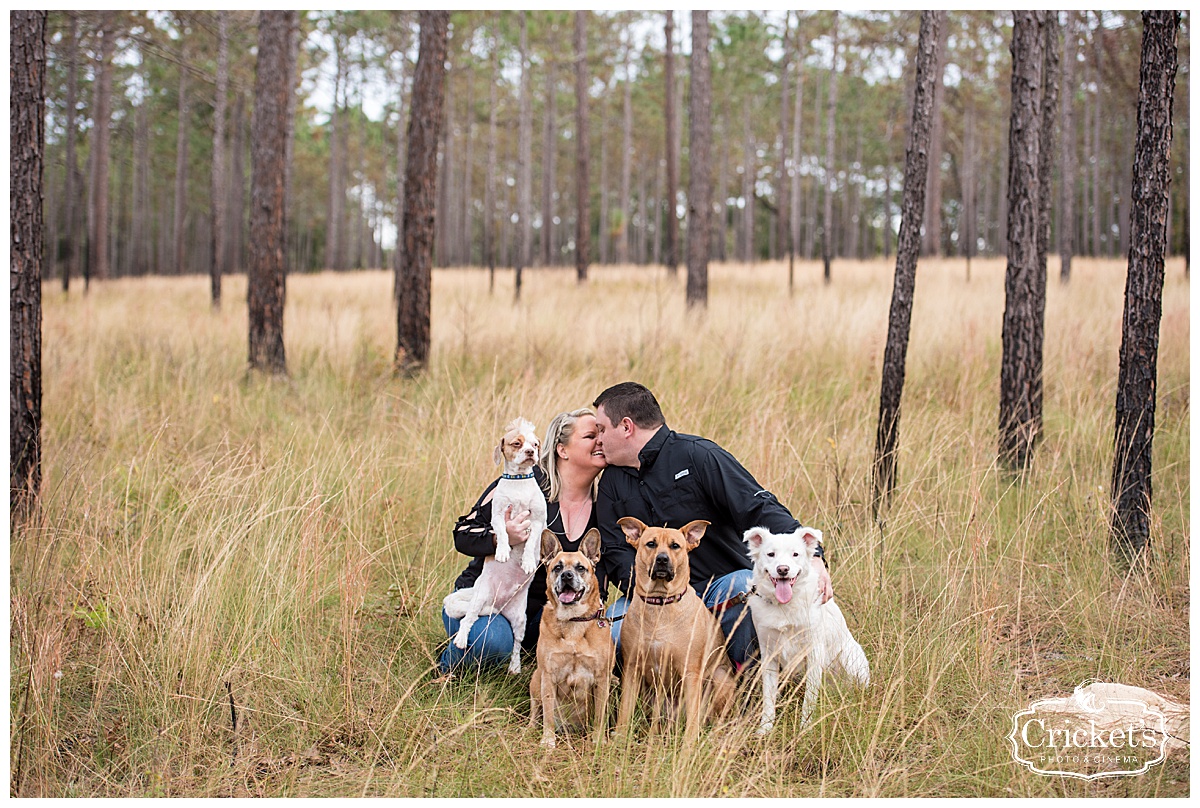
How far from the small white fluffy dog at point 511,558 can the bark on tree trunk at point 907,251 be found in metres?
2.52

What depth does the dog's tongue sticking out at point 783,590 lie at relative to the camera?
328cm

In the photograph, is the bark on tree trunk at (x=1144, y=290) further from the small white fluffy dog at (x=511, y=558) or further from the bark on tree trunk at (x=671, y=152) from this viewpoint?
the bark on tree trunk at (x=671, y=152)

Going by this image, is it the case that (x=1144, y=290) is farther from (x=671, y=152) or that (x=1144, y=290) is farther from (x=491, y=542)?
(x=671, y=152)

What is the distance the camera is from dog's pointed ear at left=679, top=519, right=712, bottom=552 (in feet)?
11.2

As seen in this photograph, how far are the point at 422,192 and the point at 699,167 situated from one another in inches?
216

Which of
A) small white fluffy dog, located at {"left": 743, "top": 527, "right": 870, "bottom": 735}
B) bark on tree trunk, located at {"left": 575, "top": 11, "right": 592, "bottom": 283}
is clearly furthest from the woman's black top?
bark on tree trunk, located at {"left": 575, "top": 11, "right": 592, "bottom": 283}

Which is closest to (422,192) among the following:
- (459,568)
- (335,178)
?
(459,568)

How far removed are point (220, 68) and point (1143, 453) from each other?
17.0m

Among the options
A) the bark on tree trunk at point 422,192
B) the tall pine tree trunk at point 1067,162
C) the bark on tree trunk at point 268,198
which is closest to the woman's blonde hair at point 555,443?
the bark on tree trunk at point 422,192

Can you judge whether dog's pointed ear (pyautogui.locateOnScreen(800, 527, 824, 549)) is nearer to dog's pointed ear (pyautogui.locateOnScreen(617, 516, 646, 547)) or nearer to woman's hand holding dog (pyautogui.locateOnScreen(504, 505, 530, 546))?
dog's pointed ear (pyautogui.locateOnScreen(617, 516, 646, 547))

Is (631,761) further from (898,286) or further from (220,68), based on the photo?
(220,68)

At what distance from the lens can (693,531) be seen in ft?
11.4

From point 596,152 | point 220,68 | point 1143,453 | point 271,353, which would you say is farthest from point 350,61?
point 1143,453

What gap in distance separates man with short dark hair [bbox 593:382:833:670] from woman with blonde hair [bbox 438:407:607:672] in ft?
0.26
